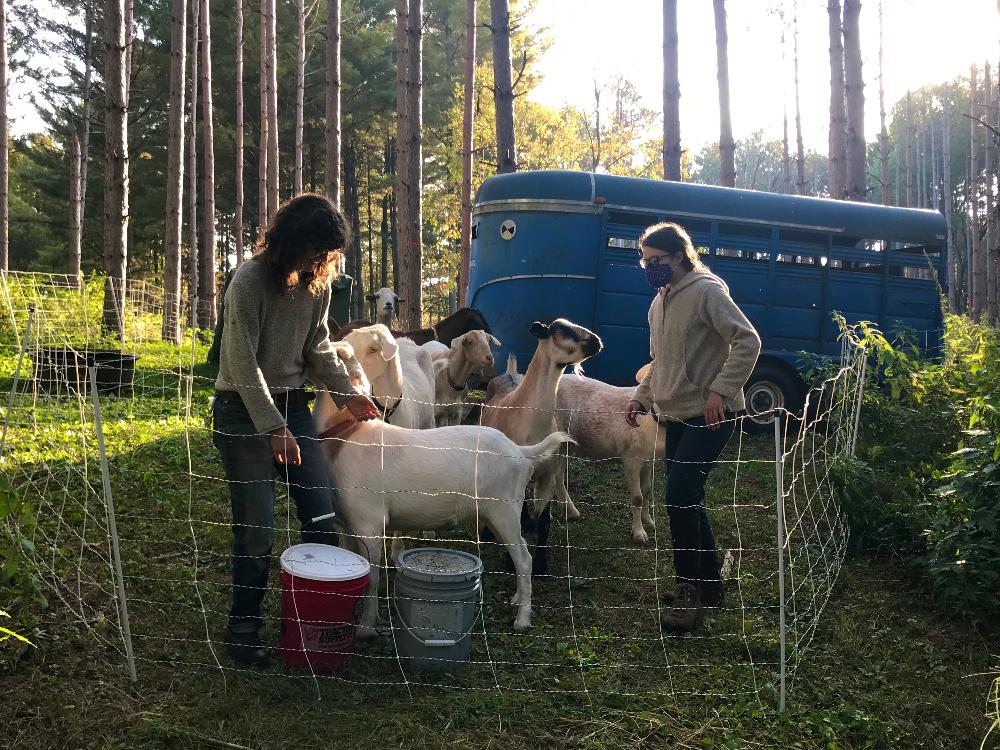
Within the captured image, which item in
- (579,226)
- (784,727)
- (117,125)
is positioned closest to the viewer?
(784,727)

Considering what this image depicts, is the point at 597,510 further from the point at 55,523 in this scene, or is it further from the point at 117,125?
the point at 117,125

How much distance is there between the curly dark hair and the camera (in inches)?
138

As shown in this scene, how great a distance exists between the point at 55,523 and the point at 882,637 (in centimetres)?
491

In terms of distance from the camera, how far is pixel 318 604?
369 cm

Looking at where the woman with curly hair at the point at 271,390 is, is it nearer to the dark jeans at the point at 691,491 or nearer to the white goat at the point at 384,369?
the white goat at the point at 384,369

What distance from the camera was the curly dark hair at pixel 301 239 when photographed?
3510mm

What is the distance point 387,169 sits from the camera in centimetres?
2953

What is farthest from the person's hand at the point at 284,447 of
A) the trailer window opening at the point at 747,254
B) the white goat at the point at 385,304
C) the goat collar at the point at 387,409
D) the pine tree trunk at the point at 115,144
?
the pine tree trunk at the point at 115,144

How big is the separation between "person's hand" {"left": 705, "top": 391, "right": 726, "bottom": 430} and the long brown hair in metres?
0.77

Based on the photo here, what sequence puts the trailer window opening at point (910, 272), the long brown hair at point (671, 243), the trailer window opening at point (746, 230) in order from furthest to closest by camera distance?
1. the trailer window opening at point (910, 272)
2. the trailer window opening at point (746, 230)
3. the long brown hair at point (671, 243)

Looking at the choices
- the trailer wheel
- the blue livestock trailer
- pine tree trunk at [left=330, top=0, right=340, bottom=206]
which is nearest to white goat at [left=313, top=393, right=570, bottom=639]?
the blue livestock trailer

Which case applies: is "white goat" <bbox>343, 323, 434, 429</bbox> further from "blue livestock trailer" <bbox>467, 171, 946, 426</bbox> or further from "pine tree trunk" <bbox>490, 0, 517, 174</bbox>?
"pine tree trunk" <bbox>490, 0, 517, 174</bbox>

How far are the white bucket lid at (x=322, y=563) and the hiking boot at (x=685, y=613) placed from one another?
1718 mm

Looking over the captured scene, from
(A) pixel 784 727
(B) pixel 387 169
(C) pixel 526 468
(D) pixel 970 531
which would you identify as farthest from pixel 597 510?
(B) pixel 387 169
